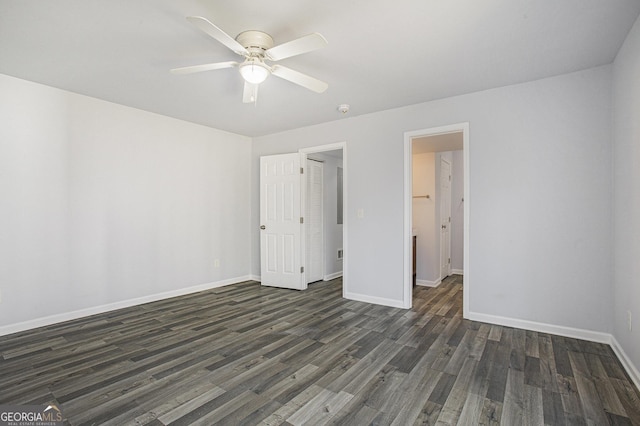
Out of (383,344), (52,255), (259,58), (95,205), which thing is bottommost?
(383,344)

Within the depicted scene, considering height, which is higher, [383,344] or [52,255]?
[52,255]

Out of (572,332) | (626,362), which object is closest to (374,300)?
(572,332)

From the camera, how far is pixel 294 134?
16.4ft

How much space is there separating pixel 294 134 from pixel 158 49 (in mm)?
2625

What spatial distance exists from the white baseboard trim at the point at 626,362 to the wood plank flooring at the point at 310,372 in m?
0.04

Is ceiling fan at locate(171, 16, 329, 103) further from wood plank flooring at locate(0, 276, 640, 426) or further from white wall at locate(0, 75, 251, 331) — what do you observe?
Result: wood plank flooring at locate(0, 276, 640, 426)

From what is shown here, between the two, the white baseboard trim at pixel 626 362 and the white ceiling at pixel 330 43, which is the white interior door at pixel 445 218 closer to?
the white ceiling at pixel 330 43

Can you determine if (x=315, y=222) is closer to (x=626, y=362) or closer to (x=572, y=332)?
(x=572, y=332)

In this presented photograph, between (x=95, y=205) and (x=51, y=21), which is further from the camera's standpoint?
(x=95, y=205)

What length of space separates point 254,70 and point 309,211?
3.10 metres

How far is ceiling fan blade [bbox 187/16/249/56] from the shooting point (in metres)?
1.72

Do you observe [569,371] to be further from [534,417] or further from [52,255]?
[52,255]

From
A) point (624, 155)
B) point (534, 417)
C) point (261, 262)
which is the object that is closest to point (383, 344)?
point (534, 417)

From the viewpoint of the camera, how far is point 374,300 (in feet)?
13.6
